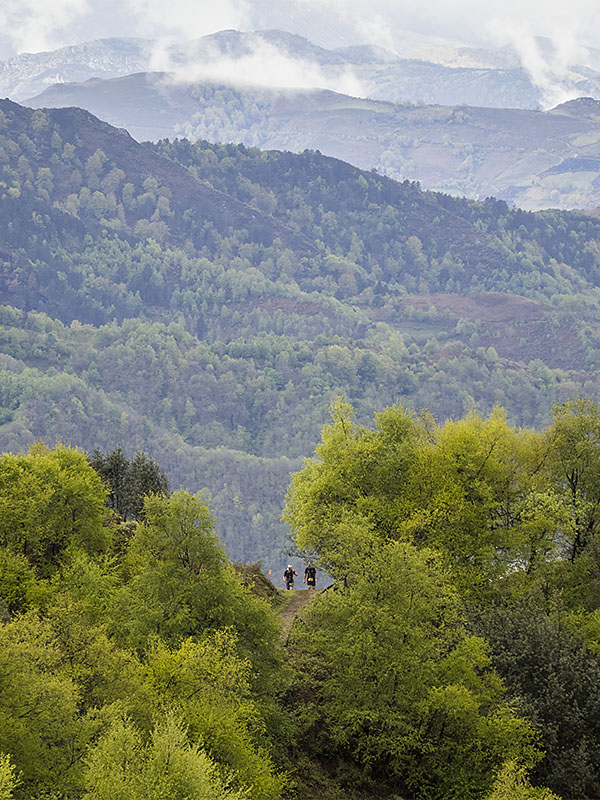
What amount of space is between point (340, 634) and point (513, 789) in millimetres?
10242

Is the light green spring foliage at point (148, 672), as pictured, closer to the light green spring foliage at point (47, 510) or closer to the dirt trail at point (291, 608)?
the light green spring foliage at point (47, 510)

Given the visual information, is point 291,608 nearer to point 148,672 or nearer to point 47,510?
point 47,510

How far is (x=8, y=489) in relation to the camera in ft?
161

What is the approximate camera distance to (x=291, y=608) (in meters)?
56.5

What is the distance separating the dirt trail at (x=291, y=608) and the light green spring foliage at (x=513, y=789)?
55.5 ft

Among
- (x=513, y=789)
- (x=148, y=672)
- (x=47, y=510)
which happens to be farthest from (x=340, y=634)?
(x=47, y=510)

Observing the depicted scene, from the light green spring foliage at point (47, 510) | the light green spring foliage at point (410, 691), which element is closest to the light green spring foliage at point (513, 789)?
the light green spring foliage at point (410, 691)

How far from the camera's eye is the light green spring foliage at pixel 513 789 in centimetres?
3106

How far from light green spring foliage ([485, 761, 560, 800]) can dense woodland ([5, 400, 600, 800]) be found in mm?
167

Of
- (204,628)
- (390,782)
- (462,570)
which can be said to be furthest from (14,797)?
(462,570)

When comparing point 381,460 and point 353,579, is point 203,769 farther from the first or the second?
point 381,460

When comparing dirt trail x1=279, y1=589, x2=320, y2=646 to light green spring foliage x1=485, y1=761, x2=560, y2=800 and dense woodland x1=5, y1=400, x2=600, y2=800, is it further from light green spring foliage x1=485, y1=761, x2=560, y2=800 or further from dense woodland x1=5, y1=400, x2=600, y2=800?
light green spring foliage x1=485, y1=761, x2=560, y2=800

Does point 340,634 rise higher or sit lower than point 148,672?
higher

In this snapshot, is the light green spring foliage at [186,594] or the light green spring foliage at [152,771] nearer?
the light green spring foliage at [152,771]
